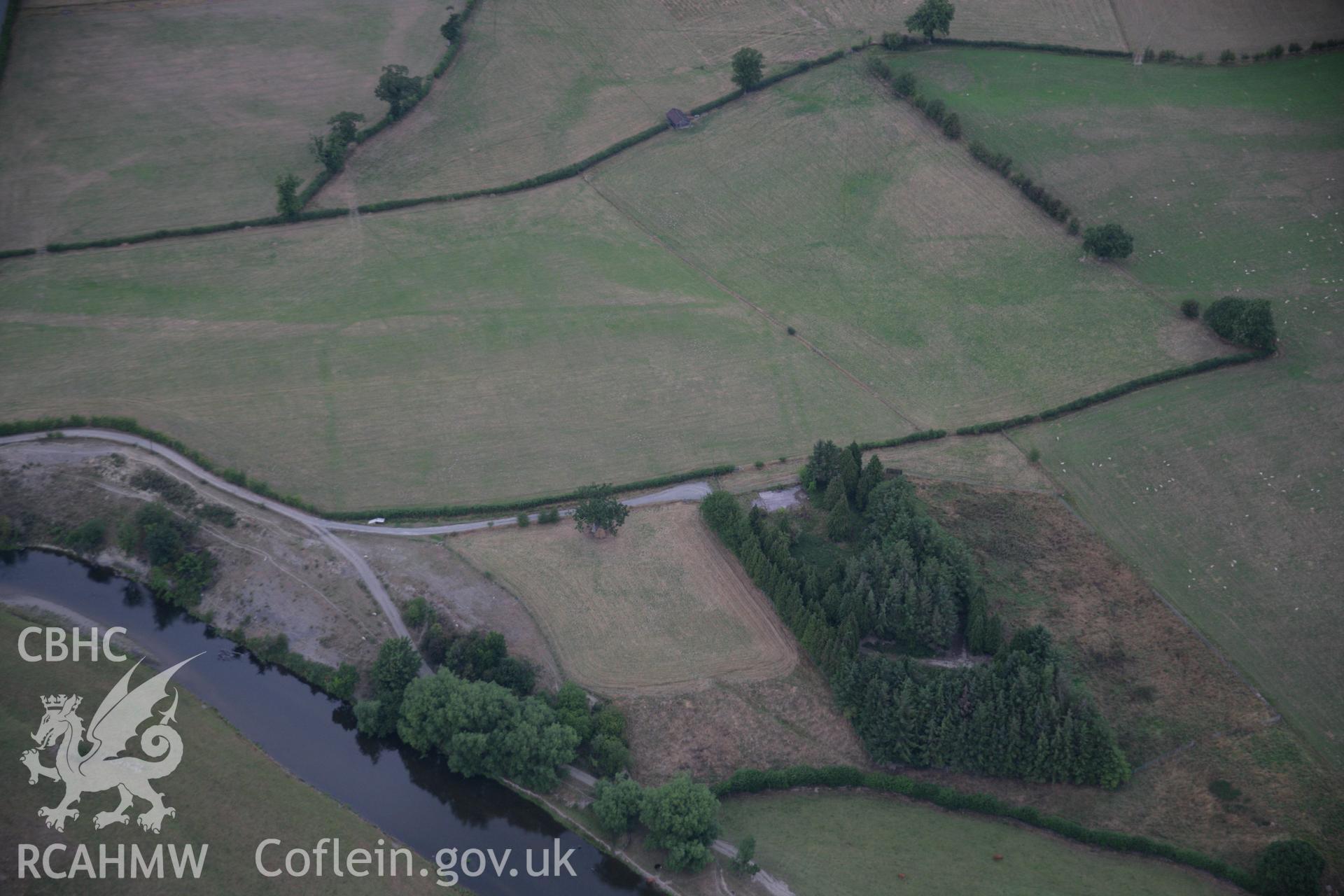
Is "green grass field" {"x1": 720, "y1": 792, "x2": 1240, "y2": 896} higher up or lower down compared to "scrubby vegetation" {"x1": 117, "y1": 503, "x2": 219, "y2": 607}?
higher up

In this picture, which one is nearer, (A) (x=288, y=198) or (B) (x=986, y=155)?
(A) (x=288, y=198)

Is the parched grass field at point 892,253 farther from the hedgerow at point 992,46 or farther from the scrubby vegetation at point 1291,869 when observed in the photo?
the scrubby vegetation at point 1291,869

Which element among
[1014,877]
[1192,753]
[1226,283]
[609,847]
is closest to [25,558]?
[609,847]

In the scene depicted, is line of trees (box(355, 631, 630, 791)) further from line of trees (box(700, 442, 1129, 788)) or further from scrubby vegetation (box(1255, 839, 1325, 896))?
scrubby vegetation (box(1255, 839, 1325, 896))

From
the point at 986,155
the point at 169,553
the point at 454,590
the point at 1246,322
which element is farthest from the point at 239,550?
the point at 1246,322

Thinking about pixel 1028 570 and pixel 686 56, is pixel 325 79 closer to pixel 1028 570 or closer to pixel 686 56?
pixel 686 56

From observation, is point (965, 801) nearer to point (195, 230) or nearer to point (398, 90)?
point (195, 230)

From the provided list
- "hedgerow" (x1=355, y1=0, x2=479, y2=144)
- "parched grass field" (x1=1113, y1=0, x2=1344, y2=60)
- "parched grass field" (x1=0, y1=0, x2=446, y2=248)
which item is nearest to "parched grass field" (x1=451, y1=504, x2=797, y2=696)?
"parched grass field" (x1=0, y1=0, x2=446, y2=248)
